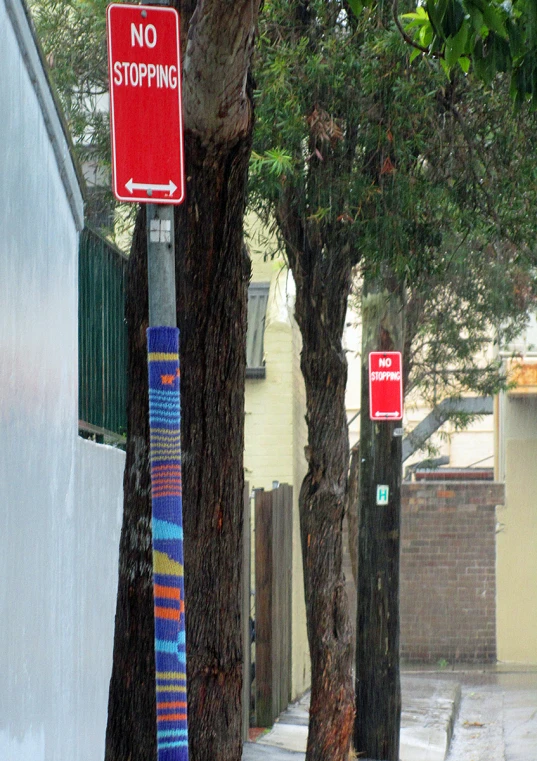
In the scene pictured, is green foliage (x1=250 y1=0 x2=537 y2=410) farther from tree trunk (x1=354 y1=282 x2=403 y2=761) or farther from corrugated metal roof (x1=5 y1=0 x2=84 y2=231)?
corrugated metal roof (x1=5 y1=0 x2=84 y2=231)

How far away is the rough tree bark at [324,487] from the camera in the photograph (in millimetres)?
8773

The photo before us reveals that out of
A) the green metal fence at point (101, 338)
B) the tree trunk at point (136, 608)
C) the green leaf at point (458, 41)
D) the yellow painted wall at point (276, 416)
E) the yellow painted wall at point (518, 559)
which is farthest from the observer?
the yellow painted wall at point (518, 559)

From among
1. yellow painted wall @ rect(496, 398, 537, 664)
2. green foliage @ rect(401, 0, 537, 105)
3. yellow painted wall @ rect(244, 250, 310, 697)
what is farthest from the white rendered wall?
yellow painted wall @ rect(496, 398, 537, 664)

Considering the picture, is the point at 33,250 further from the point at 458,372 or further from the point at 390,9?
the point at 458,372

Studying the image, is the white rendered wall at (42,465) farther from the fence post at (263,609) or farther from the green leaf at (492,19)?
the fence post at (263,609)

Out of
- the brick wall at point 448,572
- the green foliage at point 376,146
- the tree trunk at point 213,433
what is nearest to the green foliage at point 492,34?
the tree trunk at point 213,433

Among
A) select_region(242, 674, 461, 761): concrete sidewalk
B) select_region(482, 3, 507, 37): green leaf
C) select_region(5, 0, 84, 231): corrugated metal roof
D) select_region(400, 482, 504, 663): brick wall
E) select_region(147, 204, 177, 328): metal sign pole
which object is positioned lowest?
select_region(242, 674, 461, 761): concrete sidewalk

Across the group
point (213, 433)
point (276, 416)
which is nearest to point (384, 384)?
point (276, 416)

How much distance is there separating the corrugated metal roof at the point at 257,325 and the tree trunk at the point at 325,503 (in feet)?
15.1

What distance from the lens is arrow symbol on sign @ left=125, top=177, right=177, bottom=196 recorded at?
3.72 meters

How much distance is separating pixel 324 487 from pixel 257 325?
5.43 metres

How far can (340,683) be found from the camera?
8.80 metres

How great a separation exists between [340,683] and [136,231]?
5051mm

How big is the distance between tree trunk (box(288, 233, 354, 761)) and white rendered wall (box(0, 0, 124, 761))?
7.57 feet
